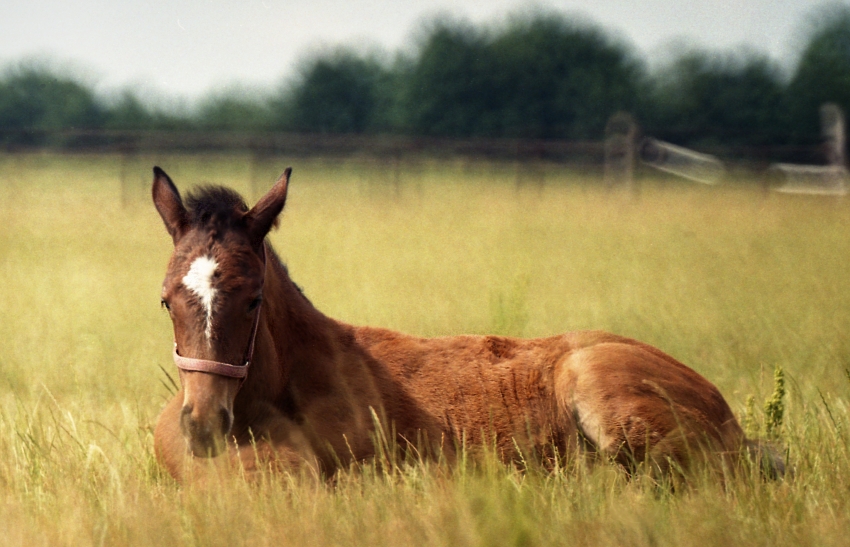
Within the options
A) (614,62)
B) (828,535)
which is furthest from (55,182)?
(614,62)

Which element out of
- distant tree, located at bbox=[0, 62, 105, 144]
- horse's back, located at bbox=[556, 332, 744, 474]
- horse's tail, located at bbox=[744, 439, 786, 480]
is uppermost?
distant tree, located at bbox=[0, 62, 105, 144]

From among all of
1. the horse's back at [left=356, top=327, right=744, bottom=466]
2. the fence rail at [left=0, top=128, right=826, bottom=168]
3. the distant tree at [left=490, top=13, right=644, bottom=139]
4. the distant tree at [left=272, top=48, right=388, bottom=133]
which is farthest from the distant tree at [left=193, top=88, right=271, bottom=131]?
the horse's back at [left=356, top=327, right=744, bottom=466]

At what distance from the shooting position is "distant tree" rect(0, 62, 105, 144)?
53.1 meters

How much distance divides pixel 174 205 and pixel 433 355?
1.62 metres

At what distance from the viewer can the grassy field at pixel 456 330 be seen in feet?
10.7

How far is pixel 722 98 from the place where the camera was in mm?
48656

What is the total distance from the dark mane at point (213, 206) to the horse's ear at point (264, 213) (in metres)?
0.06

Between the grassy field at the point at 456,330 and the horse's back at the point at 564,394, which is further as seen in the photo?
the horse's back at the point at 564,394

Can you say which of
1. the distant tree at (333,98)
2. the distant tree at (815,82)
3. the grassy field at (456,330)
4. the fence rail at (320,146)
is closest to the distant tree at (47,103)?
the distant tree at (333,98)

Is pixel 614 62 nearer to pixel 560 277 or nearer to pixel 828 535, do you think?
pixel 560 277

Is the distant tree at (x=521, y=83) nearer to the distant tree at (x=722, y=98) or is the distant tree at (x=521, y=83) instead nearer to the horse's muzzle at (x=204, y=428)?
the distant tree at (x=722, y=98)

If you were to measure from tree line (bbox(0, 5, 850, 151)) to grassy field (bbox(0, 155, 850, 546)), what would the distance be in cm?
2702

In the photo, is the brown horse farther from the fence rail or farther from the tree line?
the tree line

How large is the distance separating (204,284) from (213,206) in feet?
1.53
